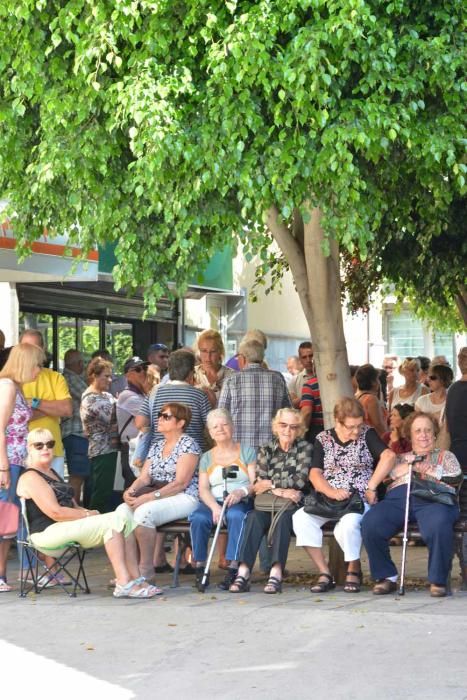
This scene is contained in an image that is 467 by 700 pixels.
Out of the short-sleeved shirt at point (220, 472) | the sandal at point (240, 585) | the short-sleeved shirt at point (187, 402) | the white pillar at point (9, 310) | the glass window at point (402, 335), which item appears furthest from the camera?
the glass window at point (402, 335)

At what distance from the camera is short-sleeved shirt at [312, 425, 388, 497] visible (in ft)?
33.2

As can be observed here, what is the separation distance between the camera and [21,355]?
10.5 m

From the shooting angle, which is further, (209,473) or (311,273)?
(311,273)

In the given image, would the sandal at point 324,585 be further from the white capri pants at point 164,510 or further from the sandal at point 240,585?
the white capri pants at point 164,510

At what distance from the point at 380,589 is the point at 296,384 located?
5491 mm

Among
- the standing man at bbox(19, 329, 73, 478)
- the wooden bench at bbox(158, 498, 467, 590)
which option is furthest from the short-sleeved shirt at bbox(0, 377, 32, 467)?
the wooden bench at bbox(158, 498, 467, 590)

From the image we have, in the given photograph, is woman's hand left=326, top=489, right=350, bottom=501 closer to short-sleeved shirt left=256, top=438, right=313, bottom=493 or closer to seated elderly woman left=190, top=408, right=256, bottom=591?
short-sleeved shirt left=256, top=438, right=313, bottom=493

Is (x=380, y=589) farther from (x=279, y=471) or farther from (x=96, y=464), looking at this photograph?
(x=96, y=464)

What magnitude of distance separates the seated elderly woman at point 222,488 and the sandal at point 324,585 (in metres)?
0.59

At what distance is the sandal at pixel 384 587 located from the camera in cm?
986

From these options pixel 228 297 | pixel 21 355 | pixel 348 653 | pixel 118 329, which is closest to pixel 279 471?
pixel 21 355

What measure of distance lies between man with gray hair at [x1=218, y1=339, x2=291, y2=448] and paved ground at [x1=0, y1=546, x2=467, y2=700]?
138 cm

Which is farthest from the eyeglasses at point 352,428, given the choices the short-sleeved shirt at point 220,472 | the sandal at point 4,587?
the sandal at point 4,587

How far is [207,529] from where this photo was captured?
10211 millimetres
